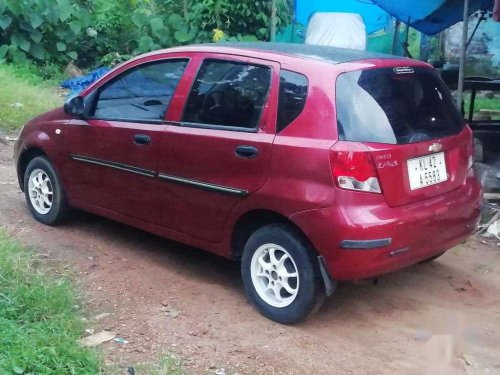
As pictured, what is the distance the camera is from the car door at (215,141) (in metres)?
4.24

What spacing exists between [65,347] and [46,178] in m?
2.45

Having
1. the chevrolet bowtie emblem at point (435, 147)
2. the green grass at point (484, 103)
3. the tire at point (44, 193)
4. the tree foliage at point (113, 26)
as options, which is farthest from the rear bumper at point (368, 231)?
the green grass at point (484, 103)

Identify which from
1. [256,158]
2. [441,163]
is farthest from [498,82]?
[256,158]

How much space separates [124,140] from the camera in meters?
5.03

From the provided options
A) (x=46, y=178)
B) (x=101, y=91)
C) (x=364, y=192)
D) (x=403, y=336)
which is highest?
(x=101, y=91)

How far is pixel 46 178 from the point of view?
5793 millimetres

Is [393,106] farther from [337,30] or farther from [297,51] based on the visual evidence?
[337,30]

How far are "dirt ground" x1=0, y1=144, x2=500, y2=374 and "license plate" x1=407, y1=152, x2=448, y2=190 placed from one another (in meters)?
0.88

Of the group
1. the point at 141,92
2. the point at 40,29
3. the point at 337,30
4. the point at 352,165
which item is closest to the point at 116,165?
the point at 141,92

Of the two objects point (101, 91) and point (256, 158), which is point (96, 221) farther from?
point (256, 158)

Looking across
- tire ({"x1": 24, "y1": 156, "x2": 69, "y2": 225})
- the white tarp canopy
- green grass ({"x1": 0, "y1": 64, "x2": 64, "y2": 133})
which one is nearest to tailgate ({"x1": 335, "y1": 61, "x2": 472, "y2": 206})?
tire ({"x1": 24, "y1": 156, "x2": 69, "y2": 225})

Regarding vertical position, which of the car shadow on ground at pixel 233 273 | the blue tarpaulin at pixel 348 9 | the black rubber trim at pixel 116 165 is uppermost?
the blue tarpaulin at pixel 348 9

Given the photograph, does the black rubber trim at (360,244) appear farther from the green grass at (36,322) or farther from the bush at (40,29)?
the bush at (40,29)

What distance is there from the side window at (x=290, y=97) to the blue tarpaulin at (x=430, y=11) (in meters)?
5.66
